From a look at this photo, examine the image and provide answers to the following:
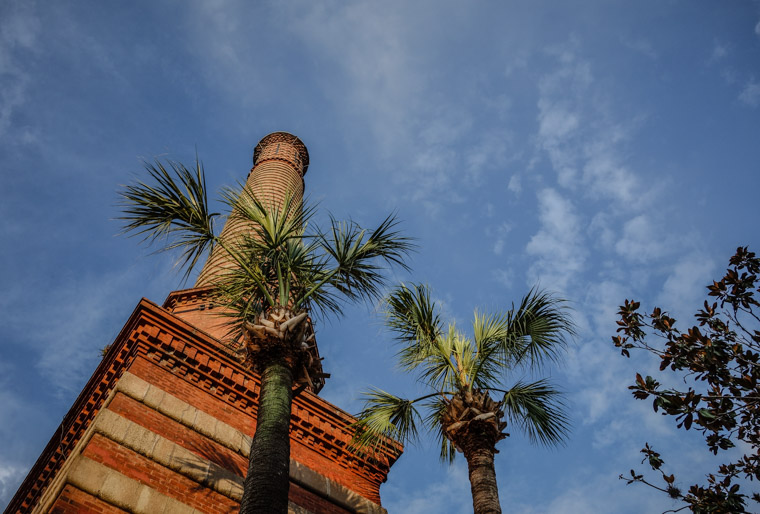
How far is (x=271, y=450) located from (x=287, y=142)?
20.8 meters

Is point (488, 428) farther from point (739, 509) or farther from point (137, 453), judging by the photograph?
point (137, 453)

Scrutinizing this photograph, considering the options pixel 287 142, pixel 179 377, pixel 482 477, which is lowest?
pixel 482 477

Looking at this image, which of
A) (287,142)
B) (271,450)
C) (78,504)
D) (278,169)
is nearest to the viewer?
(271,450)

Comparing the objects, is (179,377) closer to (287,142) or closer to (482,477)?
(482,477)

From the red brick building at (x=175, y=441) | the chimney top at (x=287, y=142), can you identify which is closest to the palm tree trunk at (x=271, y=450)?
the red brick building at (x=175, y=441)

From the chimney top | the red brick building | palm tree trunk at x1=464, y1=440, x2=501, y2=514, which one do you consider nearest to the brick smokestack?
the chimney top

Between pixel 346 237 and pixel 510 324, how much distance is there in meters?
3.31

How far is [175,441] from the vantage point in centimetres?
941

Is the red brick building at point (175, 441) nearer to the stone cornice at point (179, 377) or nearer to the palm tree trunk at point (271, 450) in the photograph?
the stone cornice at point (179, 377)

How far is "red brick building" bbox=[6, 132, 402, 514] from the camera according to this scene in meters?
8.28

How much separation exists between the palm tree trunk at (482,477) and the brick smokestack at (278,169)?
1184 centimetres

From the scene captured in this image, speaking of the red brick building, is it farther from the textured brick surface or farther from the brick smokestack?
Result: the brick smokestack

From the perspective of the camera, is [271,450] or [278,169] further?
[278,169]

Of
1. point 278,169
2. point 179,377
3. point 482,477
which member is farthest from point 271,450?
point 278,169
